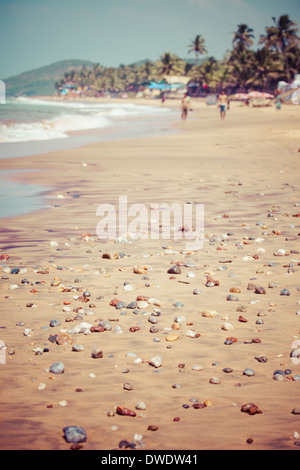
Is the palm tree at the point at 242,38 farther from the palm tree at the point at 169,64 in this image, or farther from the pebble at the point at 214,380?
the pebble at the point at 214,380

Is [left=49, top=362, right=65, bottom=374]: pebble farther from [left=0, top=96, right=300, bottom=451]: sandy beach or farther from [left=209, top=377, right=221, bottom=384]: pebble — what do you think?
[left=209, top=377, right=221, bottom=384]: pebble

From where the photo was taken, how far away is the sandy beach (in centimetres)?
309

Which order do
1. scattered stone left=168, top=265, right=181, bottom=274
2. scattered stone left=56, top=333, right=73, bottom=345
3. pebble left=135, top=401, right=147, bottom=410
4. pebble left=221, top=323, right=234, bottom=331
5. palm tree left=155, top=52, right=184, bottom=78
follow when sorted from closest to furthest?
1. pebble left=135, top=401, right=147, bottom=410
2. scattered stone left=56, top=333, right=73, bottom=345
3. pebble left=221, top=323, right=234, bottom=331
4. scattered stone left=168, top=265, right=181, bottom=274
5. palm tree left=155, top=52, right=184, bottom=78

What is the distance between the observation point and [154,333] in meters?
4.47

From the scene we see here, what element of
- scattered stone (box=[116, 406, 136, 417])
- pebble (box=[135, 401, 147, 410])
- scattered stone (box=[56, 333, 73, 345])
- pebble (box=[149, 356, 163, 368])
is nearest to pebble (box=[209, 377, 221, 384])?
pebble (box=[149, 356, 163, 368])

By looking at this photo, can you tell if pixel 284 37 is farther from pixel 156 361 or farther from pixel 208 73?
pixel 156 361

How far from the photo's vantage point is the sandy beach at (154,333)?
10.1ft

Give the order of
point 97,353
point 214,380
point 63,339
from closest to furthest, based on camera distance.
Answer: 1. point 214,380
2. point 97,353
3. point 63,339

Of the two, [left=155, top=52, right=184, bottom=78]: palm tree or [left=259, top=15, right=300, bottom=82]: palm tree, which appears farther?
[left=155, top=52, right=184, bottom=78]: palm tree

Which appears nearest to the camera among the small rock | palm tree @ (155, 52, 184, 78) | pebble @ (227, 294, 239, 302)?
pebble @ (227, 294, 239, 302)

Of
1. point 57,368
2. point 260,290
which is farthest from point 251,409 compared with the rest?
point 260,290

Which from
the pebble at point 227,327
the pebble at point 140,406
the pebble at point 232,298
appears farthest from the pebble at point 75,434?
the pebble at point 232,298
